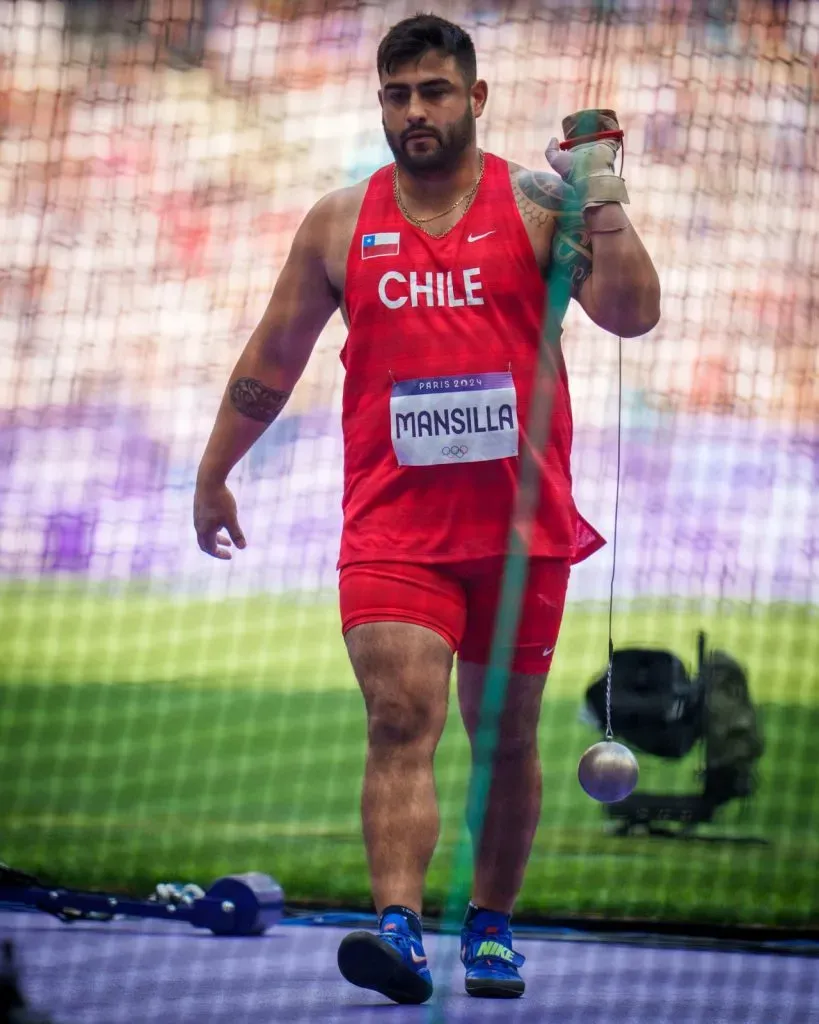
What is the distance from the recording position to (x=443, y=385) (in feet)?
9.62

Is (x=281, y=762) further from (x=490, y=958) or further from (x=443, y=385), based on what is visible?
(x=443, y=385)

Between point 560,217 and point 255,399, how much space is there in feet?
2.31

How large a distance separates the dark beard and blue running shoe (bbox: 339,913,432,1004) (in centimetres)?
129

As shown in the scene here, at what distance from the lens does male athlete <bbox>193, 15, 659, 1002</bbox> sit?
284 cm

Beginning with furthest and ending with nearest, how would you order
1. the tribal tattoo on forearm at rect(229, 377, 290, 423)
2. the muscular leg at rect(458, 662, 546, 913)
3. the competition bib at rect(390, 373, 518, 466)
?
the tribal tattoo on forearm at rect(229, 377, 290, 423)
the muscular leg at rect(458, 662, 546, 913)
the competition bib at rect(390, 373, 518, 466)

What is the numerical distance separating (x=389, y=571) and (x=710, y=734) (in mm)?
2969

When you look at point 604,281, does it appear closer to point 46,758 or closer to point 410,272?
point 410,272


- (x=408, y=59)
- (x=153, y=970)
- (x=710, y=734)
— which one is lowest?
(x=153, y=970)

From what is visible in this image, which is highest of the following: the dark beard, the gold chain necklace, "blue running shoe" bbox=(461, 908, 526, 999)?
the dark beard

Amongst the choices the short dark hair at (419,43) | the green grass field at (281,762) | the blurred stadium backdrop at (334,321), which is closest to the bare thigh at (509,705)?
the short dark hair at (419,43)

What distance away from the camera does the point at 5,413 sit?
7660 mm

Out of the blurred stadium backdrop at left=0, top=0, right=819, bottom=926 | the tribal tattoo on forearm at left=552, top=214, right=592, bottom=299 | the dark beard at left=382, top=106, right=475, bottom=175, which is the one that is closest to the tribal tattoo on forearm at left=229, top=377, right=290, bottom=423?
the dark beard at left=382, top=106, right=475, bottom=175

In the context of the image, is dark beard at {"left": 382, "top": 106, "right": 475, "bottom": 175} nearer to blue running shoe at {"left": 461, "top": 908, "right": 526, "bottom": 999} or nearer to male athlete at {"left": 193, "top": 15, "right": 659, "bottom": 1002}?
male athlete at {"left": 193, "top": 15, "right": 659, "bottom": 1002}

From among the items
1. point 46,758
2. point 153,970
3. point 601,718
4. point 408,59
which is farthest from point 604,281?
point 46,758
